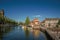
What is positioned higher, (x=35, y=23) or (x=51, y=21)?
(x=51, y=21)

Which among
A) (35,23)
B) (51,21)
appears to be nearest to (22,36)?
(35,23)

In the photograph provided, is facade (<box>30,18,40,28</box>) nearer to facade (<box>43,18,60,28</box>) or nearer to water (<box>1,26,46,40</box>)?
facade (<box>43,18,60,28</box>)

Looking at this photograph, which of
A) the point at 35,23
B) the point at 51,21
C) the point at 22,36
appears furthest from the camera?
the point at 51,21

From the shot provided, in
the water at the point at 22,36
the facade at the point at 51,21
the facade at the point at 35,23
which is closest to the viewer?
the water at the point at 22,36

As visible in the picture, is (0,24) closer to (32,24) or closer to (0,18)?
(0,18)

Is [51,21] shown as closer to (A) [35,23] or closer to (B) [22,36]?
(A) [35,23]

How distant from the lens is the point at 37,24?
31.9 meters

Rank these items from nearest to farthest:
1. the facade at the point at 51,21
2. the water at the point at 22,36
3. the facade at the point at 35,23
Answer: the water at the point at 22,36 < the facade at the point at 35,23 < the facade at the point at 51,21

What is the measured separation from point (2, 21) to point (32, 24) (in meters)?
6.26

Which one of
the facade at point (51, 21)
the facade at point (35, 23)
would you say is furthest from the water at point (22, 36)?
the facade at point (51, 21)

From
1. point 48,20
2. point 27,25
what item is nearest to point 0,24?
point 27,25

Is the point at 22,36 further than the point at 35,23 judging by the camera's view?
No

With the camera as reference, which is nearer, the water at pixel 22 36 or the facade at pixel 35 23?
the water at pixel 22 36

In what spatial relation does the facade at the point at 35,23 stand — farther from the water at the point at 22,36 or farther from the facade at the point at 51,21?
the water at the point at 22,36
